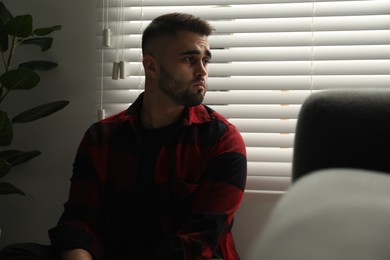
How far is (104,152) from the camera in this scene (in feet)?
6.07

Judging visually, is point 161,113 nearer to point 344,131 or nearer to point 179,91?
point 179,91

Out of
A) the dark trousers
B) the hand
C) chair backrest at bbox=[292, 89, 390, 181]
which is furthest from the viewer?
the hand

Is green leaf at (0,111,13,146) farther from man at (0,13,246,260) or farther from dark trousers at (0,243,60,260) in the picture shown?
dark trousers at (0,243,60,260)

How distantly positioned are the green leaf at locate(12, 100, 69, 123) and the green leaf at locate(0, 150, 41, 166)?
0.15m

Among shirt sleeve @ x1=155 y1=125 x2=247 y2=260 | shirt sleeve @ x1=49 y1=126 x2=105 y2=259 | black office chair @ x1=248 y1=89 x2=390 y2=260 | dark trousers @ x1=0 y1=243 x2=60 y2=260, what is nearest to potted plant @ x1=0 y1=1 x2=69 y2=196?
shirt sleeve @ x1=49 y1=126 x2=105 y2=259

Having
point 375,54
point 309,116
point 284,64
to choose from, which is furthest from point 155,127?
point 309,116

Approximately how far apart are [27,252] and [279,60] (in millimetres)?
1165

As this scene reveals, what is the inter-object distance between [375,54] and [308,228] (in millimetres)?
1771

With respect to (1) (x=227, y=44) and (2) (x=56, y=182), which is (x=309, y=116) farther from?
(2) (x=56, y=182)

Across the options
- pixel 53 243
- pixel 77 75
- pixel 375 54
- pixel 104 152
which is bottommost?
pixel 53 243

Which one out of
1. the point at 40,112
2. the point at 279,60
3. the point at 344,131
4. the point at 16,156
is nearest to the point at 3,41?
the point at 40,112

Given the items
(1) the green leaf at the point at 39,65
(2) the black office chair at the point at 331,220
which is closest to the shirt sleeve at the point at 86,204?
(1) the green leaf at the point at 39,65

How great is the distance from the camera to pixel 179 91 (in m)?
1.89

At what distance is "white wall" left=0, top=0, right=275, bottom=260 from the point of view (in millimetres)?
2180
